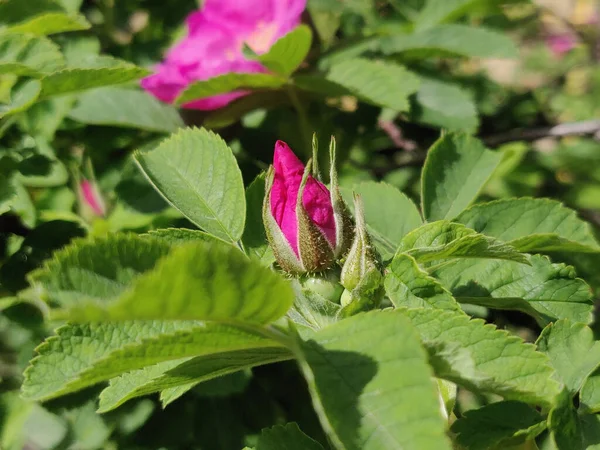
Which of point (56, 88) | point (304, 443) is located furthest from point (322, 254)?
point (56, 88)

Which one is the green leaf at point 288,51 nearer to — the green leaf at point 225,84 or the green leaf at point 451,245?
the green leaf at point 225,84

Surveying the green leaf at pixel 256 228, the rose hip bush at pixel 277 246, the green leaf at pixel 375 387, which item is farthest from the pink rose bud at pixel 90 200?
the green leaf at pixel 375 387

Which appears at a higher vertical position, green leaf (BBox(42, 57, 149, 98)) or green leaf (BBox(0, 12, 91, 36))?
green leaf (BBox(0, 12, 91, 36))

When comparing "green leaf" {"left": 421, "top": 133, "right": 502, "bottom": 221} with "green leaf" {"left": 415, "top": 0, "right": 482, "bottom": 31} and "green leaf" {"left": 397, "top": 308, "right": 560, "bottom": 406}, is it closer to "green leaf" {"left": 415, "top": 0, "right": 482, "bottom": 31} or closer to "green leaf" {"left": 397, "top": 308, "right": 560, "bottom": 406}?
"green leaf" {"left": 397, "top": 308, "right": 560, "bottom": 406}

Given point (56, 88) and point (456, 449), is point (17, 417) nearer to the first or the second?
point (56, 88)

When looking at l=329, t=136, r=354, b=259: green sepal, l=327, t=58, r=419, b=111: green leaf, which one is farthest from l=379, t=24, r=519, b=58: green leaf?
l=329, t=136, r=354, b=259: green sepal

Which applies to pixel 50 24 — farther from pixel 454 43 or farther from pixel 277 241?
pixel 454 43
